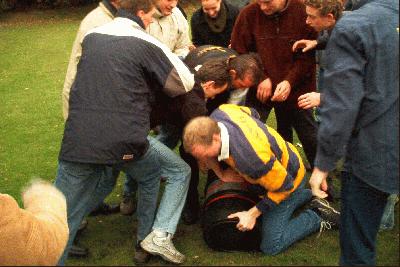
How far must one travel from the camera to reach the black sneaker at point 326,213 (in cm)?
445

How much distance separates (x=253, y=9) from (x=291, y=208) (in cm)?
175

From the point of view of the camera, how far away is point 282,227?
413 cm

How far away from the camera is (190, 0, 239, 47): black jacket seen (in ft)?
17.3

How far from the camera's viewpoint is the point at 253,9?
15.5ft

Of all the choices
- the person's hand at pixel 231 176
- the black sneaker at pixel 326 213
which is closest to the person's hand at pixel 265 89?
the person's hand at pixel 231 176

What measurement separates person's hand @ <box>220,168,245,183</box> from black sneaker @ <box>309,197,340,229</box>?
2.45ft

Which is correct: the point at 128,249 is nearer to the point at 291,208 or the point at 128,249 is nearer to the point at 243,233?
the point at 243,233

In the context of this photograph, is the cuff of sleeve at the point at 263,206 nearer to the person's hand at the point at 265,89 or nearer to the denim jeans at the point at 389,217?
the denim jeans at the point at 389,217

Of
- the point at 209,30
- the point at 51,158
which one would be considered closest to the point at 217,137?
the point at 209,30

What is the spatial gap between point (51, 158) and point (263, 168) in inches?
129

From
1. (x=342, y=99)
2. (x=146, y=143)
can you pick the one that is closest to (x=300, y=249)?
(x=146, y=143)

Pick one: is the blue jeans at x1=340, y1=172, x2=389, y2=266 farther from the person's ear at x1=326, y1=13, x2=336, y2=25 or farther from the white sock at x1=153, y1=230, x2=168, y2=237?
the person's ear at x1=326, y1=13, x2=336, y2=25

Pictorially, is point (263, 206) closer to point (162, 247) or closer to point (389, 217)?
point (162, 247)

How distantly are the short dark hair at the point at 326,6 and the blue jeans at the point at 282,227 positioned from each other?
1.30m
